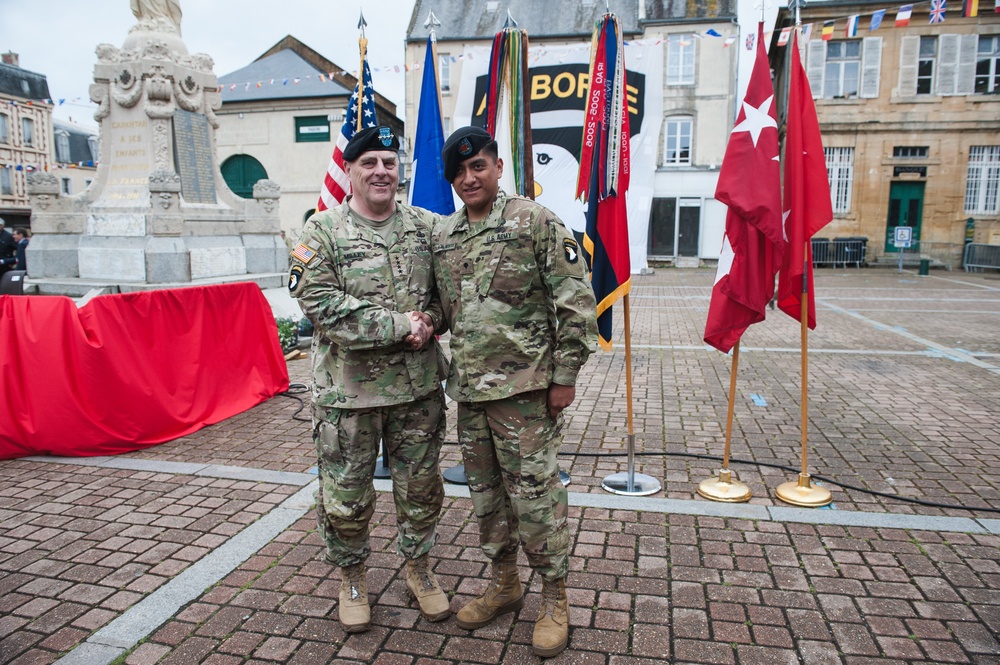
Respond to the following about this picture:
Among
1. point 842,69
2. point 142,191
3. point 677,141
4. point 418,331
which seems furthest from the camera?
point 677,141

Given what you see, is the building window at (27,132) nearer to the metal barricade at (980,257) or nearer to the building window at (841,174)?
the building window at (841,174)

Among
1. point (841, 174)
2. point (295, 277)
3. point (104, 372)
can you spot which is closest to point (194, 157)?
point (104, 372)

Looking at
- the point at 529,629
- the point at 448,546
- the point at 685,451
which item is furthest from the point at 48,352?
the point at 685,451

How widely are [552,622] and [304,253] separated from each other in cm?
192

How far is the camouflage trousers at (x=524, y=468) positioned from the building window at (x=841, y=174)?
87.0 feet

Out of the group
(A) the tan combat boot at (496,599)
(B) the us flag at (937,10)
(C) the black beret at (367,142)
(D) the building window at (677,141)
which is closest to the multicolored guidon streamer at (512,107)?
(C) the black beret at (367,142)

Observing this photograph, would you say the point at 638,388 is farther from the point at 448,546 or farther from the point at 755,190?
the point at 448,546

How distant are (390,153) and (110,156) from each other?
8.90 metres

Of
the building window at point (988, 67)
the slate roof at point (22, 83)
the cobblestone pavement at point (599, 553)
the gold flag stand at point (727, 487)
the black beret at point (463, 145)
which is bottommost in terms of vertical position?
the cobblestone pavement at point (599, 553)

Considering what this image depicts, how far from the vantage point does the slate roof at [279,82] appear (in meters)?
29.6

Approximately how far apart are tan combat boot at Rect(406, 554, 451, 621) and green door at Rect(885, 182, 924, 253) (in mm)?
27277

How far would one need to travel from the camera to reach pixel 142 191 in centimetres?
965

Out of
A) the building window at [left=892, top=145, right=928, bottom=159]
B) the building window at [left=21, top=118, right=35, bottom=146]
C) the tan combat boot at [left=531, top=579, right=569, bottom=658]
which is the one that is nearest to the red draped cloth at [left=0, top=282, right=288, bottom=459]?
the tan combat boot at [left=531, top=579, right=569, bottom=658]

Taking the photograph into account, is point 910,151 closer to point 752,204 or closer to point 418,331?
point 752,204
